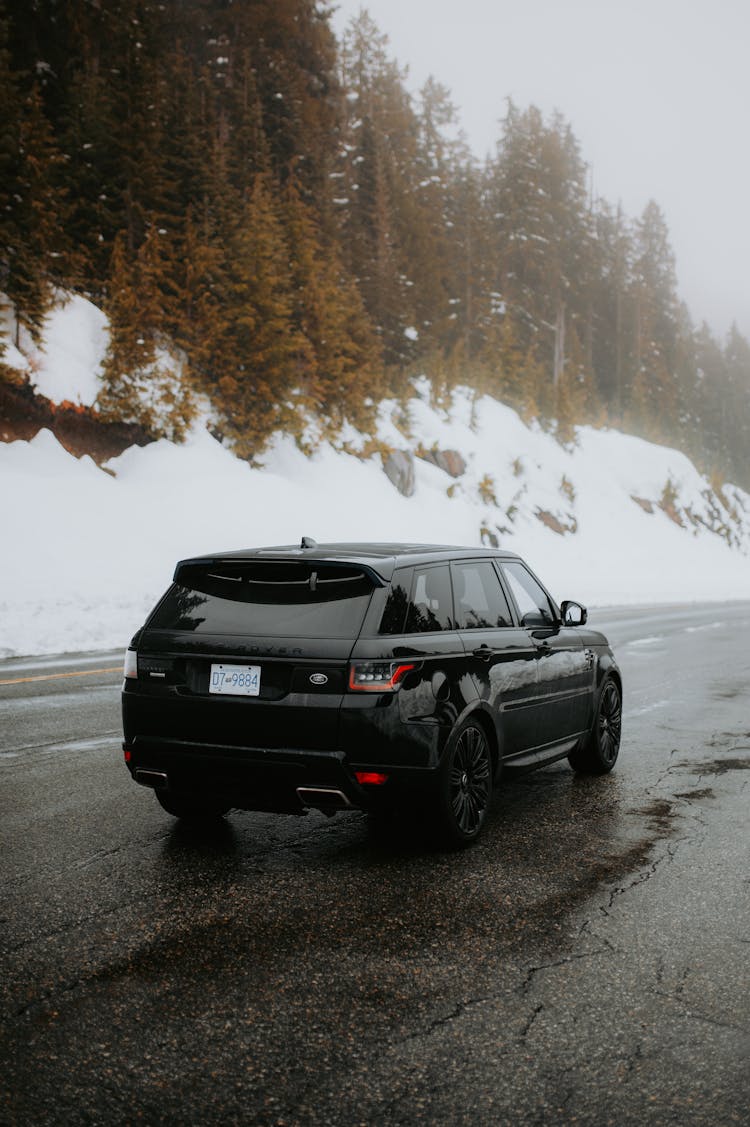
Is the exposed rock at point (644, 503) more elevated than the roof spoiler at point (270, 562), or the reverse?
Answer: the exposed rock at point (644, 503)

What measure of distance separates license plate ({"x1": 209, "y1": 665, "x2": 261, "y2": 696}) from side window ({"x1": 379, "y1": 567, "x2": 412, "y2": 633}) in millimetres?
711

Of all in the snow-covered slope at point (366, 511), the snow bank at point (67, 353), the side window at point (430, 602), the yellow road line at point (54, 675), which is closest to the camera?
the side window at point (430, 602)

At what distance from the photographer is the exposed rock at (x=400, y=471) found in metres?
39.8

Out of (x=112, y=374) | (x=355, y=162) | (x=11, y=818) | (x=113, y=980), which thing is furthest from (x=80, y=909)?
(x=355, y=162)

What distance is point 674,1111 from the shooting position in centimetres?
285

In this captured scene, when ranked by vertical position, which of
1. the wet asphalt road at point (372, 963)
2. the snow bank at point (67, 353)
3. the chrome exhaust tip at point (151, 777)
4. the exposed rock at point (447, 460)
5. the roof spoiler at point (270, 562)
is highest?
the snow bank at point (67, 353)

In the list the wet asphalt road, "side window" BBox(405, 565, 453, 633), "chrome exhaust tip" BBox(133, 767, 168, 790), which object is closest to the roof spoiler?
"side window" BBox(405, 565, 453, 633)

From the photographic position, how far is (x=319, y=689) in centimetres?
503

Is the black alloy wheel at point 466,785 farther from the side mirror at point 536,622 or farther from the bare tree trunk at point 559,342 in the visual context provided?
the bare tree trunk at point 559,342

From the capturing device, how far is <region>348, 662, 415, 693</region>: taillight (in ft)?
16.4

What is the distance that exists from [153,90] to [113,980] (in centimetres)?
3454

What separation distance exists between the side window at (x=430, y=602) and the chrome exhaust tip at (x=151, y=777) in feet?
5.14

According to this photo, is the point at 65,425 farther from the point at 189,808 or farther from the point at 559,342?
the point at 559,342

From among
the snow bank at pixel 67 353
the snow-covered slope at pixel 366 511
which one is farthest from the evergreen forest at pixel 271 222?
the snow-covered slope at pixel 366 511
